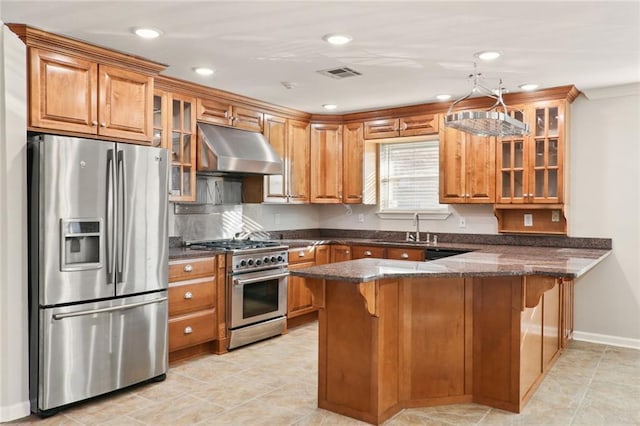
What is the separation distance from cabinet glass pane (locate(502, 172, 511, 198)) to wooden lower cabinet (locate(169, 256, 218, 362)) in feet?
9.37

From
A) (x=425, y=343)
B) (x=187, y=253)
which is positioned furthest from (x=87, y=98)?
(x=425, y=343)

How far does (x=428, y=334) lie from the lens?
10.4ft

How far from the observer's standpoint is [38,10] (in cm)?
278

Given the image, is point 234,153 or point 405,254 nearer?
point 234,153

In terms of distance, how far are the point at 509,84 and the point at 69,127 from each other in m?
3.57

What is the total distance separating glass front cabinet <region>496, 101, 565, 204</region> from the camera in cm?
455

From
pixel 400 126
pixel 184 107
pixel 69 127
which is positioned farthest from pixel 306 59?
pixel 400 126

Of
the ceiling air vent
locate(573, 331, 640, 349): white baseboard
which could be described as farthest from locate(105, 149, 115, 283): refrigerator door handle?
locate(573, 331, 640, 349): white baseboard

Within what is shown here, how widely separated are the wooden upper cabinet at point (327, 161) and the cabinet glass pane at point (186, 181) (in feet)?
5.71

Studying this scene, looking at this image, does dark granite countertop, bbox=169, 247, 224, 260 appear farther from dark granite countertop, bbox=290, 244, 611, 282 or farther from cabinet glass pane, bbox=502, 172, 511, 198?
cabinet glass pane, bbox=502, 172, 511, 198

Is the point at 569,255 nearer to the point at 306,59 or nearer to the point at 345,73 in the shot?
the point at 345,73

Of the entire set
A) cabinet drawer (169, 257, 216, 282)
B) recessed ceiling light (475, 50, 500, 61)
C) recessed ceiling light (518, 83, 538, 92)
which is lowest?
cabinet drawer (169, 257, 216, 282)

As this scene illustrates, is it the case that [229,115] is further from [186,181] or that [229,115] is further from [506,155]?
[506,155]

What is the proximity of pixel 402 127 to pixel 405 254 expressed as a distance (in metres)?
Result: 1.44
